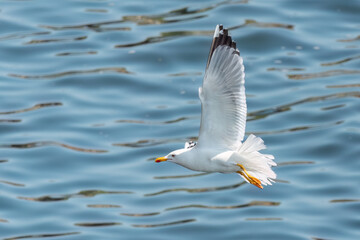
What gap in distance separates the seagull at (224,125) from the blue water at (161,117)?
10140 mm

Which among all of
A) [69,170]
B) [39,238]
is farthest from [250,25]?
[39,238]

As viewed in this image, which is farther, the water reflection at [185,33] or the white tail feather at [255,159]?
the water reflection at [185,33]

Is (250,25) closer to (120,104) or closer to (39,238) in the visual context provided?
(120,104)

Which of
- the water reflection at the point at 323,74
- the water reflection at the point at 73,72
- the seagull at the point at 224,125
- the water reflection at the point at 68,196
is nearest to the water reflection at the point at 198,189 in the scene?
the water reflection at the point at 68,196

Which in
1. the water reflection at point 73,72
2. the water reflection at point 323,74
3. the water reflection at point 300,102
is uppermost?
the water reflection at point 73,72

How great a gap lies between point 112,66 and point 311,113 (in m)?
5.26

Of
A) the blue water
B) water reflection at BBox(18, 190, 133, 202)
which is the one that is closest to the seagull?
the blue water

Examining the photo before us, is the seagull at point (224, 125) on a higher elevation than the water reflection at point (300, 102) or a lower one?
lower

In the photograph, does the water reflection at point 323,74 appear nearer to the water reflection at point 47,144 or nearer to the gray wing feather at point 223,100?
the water reflection at point 47,144

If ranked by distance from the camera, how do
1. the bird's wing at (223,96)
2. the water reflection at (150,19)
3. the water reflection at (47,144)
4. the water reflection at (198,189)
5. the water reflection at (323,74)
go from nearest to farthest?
the bird's wing at (223,96), the water reflection at (198,189), the water reflection at (47,144), the water reflection at (323,74), the water reflection at (150,19)

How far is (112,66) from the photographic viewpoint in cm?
2902

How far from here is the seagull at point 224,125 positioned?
43.3 ft

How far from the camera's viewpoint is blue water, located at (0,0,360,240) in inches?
968

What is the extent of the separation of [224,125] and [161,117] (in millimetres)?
13777
